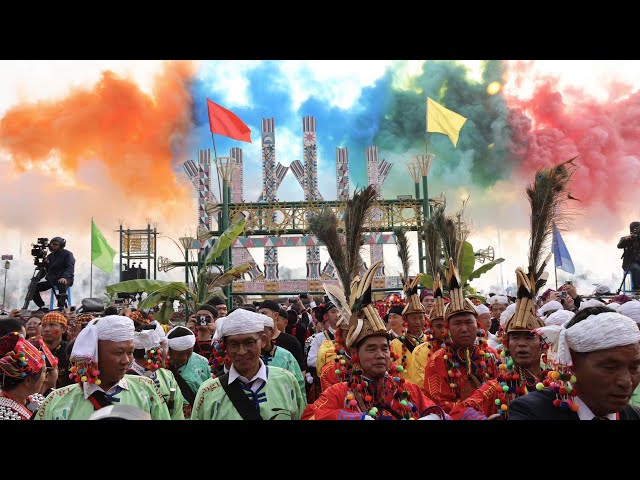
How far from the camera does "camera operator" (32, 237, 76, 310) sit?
28.3 ft

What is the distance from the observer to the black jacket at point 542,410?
2291mm

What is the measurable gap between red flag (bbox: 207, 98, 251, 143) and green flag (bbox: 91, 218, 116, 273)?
3.45 m

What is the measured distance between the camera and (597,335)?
225cm

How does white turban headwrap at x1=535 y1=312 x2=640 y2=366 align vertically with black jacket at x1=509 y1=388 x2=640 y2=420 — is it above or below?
above

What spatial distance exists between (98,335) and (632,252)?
752cm

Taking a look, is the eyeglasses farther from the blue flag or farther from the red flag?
the blue flag

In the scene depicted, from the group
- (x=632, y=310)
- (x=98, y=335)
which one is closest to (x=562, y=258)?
(x=632, y=310)

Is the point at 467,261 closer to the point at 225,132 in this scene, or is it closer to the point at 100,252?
the point at 225,132

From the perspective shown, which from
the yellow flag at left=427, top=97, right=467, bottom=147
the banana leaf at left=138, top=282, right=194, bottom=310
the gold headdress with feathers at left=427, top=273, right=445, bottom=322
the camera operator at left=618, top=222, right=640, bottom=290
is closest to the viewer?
the gold headdress with feathers at left=427, top=273, right=445, bottom=322

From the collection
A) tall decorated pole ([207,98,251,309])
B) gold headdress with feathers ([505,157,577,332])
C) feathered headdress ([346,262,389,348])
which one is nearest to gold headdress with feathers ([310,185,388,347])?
feathered headdress ([346,262,389,348])

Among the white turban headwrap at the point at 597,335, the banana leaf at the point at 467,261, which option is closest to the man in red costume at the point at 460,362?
the white turban headwrap at the point at 597,335

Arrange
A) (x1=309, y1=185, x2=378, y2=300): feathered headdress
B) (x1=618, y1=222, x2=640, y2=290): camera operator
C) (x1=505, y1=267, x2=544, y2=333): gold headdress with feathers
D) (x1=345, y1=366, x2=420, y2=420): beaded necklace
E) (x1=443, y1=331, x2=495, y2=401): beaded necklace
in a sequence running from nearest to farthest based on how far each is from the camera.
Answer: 1. (x1=345, y1=366, x2=420, y2=420): beaded necklace
2. (x1=505, y1=267, x2=544, y2=333): gold headdress with feathers
3. (x1=309, y1=185, x2=378, y2=300): feathered headdress
4. (x1=443, y1=331, x2=495, y2=401): beaded necklace
5. (x1=618, y1=222, x2=640, y2=290): camera operator
